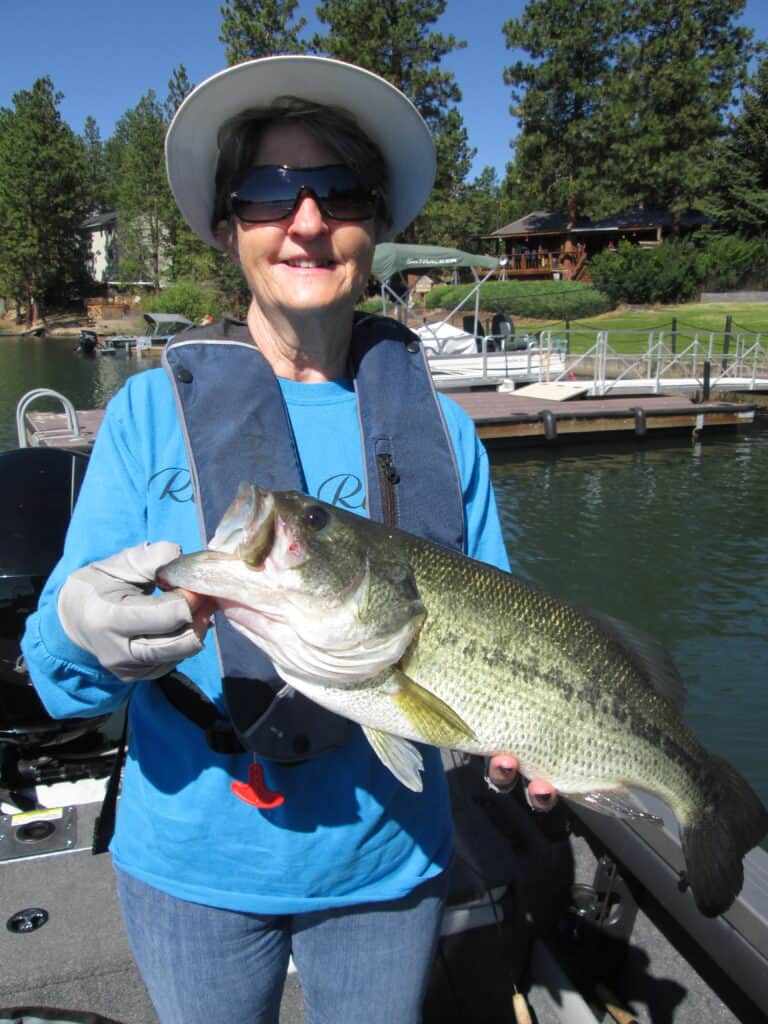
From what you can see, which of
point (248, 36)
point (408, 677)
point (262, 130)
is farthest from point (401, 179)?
point (248, 36)

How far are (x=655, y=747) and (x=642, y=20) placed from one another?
58.2m

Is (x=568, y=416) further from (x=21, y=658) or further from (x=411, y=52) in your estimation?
(x=411, y=52)

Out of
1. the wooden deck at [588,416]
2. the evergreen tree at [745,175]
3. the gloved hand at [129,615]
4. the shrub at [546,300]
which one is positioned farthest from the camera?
the evergreen tree at [745,175]

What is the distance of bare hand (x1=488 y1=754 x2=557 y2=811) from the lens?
1.83 metres

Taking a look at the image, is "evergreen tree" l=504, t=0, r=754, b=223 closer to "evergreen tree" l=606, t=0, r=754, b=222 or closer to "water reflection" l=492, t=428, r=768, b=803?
"evergreen tree" l=606, t=0, r=754, b=222

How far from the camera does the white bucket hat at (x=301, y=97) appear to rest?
1.82 meters

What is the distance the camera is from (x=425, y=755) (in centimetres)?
203

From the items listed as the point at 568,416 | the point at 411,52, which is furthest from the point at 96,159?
the point at 568,416

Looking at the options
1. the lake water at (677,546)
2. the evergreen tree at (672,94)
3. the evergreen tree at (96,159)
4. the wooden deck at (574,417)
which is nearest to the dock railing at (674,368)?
the wooden deck at (574,417)

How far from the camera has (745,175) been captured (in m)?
45.2

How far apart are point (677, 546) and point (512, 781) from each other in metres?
11.7

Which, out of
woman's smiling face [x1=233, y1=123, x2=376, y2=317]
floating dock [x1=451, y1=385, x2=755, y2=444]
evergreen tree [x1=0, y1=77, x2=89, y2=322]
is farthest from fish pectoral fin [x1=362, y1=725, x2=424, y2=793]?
evergreen tree [x1=0, y1=77, x2=89, y2=322]

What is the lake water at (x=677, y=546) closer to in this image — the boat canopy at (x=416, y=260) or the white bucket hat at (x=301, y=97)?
the white bucket hat at (x=301, y=97)

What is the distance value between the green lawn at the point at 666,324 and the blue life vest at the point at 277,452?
28867 mm
